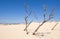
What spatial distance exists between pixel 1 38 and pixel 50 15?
465 inches

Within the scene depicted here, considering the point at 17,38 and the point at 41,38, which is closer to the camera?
the point at 17,38

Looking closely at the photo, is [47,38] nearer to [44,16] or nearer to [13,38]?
[44,16]

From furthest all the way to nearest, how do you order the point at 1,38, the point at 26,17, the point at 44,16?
the point at 26,17, the point at 44,16, the point at 1,38

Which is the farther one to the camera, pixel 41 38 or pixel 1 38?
pixel 41 38

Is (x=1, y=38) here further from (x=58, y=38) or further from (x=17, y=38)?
(x=58, y=38)

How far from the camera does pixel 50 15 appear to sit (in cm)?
2642

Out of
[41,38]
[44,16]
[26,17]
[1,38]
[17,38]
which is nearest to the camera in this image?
[1,38]

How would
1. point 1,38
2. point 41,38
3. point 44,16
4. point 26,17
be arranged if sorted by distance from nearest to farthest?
point 1,38
point 41,38
point 44,16
point 26,17

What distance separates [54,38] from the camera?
24.0m

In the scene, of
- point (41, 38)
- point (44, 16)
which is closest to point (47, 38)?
point (41, 38)

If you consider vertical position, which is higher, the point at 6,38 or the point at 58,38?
the point at 6,38

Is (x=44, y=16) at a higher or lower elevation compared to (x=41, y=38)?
higher

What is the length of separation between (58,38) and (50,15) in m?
4.89

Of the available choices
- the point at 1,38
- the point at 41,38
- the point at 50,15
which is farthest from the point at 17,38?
the point at 50,15
